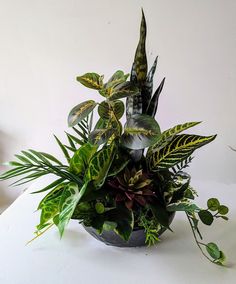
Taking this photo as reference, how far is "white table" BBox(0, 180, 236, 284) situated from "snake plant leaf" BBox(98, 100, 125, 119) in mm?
316

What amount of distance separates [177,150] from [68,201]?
24 centimetres

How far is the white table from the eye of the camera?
1.99ft

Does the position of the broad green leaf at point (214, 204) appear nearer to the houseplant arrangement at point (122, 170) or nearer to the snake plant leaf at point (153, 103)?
the houseplant arrangement at point (122, 170)

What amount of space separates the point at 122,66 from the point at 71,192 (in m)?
0.75

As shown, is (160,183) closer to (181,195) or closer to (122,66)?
(181,195)

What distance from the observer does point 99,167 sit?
23.6 inches

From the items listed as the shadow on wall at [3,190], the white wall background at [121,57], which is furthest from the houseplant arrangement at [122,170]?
the shadow on wall at [3,190]

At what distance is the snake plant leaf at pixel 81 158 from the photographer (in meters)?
0.63

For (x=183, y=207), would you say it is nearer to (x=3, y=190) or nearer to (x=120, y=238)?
(x=120, y=238)

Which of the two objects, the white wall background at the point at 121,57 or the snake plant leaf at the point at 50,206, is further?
the white wall background at the point at 121,57

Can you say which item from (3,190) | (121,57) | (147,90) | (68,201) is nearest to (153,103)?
(147,90)

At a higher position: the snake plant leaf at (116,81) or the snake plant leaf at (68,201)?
the snake plant leaf at (116,81)

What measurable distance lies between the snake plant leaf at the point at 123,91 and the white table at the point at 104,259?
36 centimetres

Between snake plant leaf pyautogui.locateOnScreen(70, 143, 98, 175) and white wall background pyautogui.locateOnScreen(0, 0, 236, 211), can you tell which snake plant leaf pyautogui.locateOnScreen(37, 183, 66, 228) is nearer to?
snake plant leaf pyautogui.locateOnScreen(70, 143, 98, 175)
